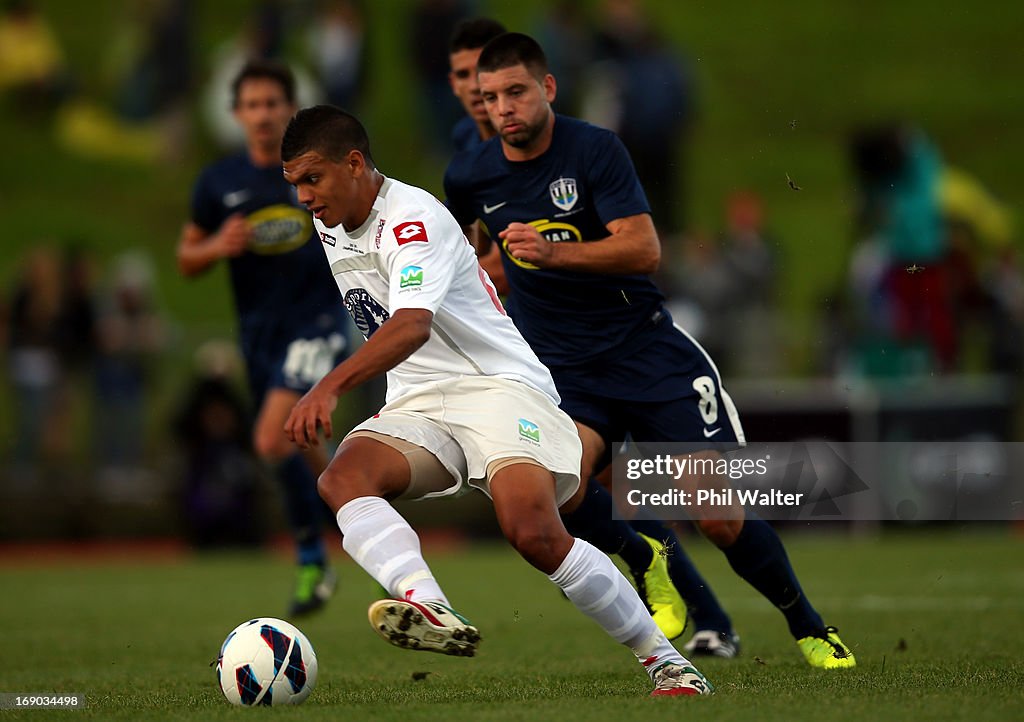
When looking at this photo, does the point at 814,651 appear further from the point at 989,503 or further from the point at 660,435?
the point at 989,503

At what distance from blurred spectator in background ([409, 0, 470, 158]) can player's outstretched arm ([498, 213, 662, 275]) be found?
12.1m

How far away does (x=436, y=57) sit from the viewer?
63.2ft

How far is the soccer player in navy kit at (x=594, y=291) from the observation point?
6680 mm

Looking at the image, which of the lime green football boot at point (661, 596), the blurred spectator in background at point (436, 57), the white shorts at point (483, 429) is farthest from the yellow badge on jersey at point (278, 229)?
the blurred spectator in background at point (436, 57)

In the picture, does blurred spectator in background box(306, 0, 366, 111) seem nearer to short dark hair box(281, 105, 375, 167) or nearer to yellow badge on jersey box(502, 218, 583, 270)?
yellow badge on jersey box(502, 218, 583, 270)

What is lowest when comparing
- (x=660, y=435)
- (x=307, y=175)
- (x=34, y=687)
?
(x=34, y=687)

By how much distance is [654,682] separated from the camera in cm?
586

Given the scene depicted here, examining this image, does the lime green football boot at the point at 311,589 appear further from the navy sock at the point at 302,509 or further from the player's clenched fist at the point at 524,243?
the player's clenched fist at the point at 524,243

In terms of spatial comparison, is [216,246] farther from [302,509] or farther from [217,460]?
[217,460]

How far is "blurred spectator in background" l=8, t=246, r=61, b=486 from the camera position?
15.0m

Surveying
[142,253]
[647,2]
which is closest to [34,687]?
[142,253]

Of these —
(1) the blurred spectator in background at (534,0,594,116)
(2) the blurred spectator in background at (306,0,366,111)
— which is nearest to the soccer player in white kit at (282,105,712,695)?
(1) the blurred spectator in background at (534,0,594,116)

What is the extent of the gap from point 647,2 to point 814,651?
2365 cm

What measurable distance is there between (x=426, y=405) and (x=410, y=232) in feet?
2.20
